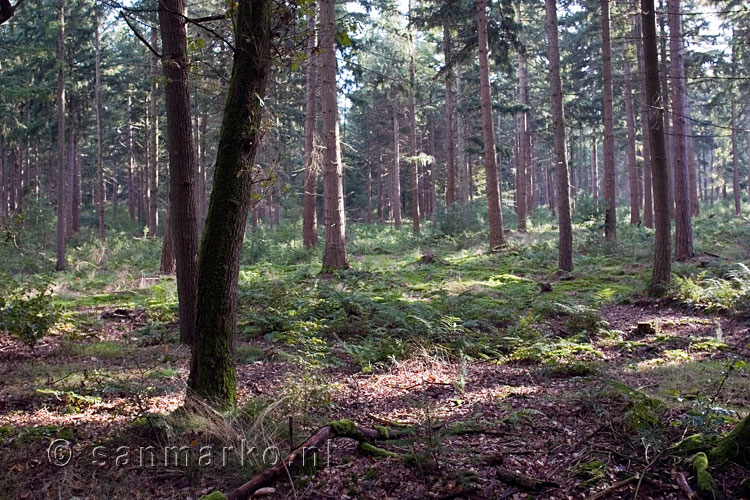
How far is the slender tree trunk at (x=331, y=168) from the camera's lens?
44.8ft

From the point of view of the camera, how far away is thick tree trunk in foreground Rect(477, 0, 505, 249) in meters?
16.8

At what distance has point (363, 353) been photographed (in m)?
6.68

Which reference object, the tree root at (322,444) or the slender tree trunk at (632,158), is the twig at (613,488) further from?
the slender tree trunk at (632,158)

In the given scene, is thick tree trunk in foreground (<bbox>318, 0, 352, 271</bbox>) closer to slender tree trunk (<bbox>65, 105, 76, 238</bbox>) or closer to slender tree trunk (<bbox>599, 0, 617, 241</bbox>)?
slender tree trunk (<bbox>599, 0, 617, 241</bbox>)

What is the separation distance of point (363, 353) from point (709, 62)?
2733 cm

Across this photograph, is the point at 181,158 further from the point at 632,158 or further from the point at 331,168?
the point at 632,158

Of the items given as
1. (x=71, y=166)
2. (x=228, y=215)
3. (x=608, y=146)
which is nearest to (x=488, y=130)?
(x=608, y=146)

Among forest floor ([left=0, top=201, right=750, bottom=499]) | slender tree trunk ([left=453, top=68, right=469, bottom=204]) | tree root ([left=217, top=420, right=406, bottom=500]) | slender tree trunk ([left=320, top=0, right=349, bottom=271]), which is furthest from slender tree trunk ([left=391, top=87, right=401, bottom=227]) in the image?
tree root ([left=217, top=420, right=406, bottom=500])

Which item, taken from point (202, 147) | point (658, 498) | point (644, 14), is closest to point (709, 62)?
point (644, 14)

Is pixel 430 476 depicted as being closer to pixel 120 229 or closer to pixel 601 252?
pixel 601 252

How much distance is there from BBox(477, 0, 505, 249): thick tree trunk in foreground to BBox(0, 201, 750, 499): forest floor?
215 inches

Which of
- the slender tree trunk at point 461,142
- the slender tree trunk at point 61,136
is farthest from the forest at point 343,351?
the slender tree trunk at point 461,142

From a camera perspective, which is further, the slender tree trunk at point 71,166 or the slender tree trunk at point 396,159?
the slender tree trunk at point 396,159

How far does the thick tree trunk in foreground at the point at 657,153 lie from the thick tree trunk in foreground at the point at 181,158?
25.9ft
